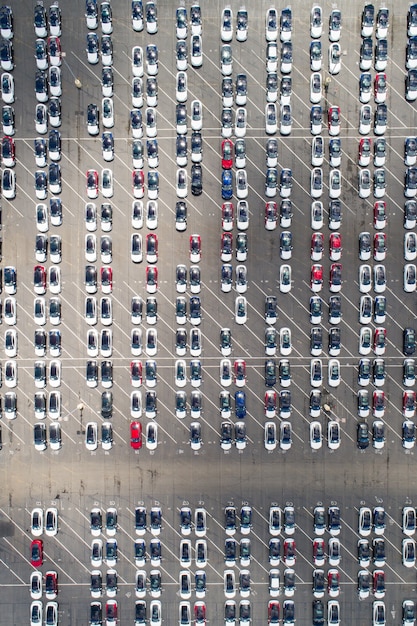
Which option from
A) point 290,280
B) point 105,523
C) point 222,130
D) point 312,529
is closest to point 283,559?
point 312,529

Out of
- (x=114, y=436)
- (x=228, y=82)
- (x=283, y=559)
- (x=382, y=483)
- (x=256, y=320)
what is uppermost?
(x=228, y=82)

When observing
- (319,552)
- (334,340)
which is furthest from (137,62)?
(319,552)

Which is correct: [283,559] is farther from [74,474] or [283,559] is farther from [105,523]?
[74,474]

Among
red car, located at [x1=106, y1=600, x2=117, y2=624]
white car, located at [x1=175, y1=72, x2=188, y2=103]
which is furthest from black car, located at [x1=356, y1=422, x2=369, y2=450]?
white car, located at [x1=175, y1=72, x2=188, y2=103]

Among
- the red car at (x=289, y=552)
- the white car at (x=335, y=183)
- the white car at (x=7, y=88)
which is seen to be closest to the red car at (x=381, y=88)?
the white car at (x=335, y=183)

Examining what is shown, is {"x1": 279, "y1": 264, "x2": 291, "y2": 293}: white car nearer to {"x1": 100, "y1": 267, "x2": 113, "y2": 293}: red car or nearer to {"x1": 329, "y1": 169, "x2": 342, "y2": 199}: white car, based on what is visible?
{"x1": 329, "y1": 169, "x2": 342, "y2": 199}: white car

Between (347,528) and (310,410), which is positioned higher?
(310,410)
